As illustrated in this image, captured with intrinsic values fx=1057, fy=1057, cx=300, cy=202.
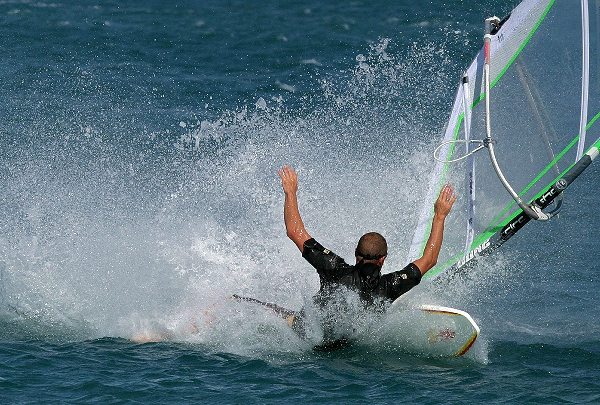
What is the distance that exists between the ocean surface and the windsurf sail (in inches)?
32.3

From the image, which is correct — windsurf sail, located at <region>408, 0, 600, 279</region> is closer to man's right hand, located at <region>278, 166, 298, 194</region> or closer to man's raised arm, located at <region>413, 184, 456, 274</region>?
man's raised arm, located at <region>413, 184, 456, 274</region>

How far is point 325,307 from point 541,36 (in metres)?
3.49

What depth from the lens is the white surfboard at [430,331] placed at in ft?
29.3

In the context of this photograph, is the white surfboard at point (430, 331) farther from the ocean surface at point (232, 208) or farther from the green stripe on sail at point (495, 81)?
the green stripe on sail at point (495, 81)

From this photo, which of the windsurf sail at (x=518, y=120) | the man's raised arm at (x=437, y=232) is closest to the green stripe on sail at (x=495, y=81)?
the windsurf sail at (x=518, y=120)

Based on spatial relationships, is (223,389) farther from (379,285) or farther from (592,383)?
(592,383)

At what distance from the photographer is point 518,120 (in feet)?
33.8

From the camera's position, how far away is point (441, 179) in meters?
10.8

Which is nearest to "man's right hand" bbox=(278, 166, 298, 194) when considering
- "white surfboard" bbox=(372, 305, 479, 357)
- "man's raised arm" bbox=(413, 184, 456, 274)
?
"man's raised arm" bbox=(413, 184, 456, 274)

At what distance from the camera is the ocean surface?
865 cm

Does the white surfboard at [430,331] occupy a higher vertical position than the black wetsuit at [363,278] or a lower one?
lower

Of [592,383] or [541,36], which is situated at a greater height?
[541,36]

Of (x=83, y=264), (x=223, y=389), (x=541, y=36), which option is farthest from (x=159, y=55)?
(x=223, y=389)

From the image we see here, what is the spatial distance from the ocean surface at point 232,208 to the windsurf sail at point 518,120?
2.69 feet
